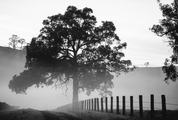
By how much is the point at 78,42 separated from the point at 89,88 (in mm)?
6031

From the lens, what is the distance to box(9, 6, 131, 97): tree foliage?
33.8 m

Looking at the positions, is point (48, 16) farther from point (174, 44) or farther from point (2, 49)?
point (2, 49)

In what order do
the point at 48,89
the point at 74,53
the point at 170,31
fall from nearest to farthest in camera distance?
the point at 170,31 < the point at 74,53 < the point at 48,89

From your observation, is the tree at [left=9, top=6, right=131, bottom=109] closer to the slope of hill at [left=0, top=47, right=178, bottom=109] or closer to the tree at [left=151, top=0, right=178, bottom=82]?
the tree at [left=151, top=0, right=178, bottom=82]

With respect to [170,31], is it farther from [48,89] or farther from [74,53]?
[48,89]

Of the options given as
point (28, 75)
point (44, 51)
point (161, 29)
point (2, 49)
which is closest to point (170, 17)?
point (161, 29)

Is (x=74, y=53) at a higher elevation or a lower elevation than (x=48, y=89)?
higher

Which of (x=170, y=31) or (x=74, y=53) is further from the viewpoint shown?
(x=74, y=53)

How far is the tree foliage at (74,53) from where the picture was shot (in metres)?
33.8

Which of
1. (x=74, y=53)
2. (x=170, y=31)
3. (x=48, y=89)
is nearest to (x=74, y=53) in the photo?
(x=74, y=53)

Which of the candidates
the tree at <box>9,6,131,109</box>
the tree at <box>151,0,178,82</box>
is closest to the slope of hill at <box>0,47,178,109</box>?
the tree at <box>9,6,131,109</box>

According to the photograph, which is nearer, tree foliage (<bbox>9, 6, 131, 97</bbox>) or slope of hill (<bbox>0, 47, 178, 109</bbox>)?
tree foliage (<bbox>9, 6, 131, 97</bbox>)

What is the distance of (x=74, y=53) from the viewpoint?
35438mm

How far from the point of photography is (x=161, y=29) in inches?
963
